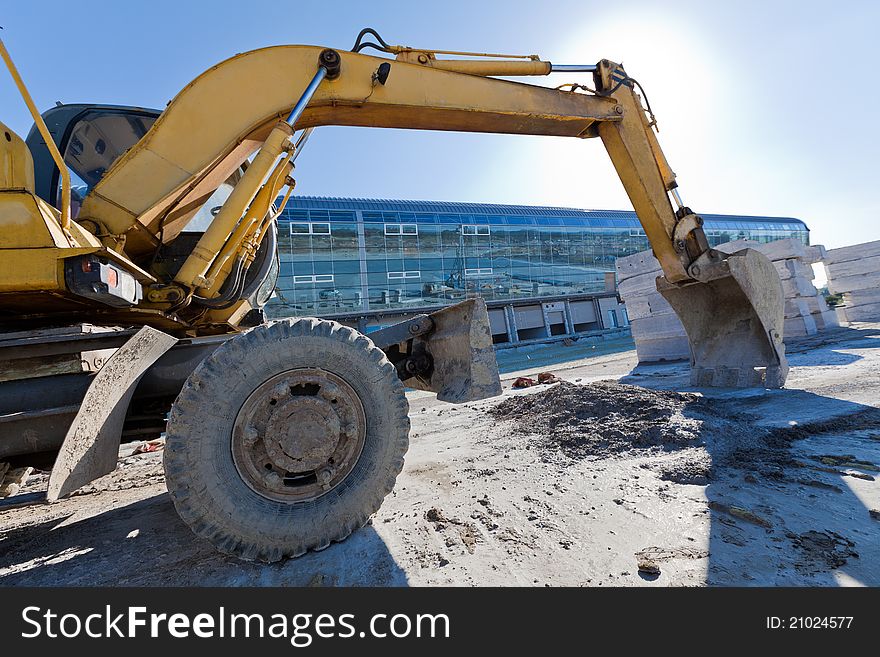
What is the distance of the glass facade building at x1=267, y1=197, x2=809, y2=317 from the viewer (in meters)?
24.5

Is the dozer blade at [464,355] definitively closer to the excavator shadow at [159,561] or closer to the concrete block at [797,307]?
the excavator shadow at [159,561]

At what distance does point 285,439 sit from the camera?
2209 mm

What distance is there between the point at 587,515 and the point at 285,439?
183cm

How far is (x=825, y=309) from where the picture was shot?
10906mm

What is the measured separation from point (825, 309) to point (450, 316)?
42.2 feet

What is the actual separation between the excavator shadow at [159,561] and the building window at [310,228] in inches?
906

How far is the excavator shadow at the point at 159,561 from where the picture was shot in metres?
1.97

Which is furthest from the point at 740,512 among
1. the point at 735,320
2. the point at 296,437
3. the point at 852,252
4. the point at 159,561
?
the point at 852,252

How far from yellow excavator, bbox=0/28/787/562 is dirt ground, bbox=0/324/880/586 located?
443 millimetres

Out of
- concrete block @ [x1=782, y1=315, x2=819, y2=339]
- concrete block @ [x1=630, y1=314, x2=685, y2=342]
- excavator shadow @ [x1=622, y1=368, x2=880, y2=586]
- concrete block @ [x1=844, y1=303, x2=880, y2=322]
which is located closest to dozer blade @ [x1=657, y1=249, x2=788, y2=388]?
excavator shadow @ [x1=622, y1=368, x2=880, y2=586]

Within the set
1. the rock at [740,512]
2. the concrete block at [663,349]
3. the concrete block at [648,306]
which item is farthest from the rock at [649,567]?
the concrete block at [648,306]

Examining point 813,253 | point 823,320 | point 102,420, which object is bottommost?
point 823,320

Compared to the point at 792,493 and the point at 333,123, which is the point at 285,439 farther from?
the point at 792,493
